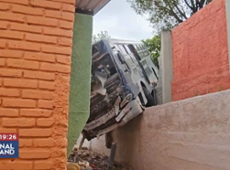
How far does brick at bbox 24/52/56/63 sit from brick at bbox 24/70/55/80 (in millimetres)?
87

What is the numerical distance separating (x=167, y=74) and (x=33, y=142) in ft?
20.1

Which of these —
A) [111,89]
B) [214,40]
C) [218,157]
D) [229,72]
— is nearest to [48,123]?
[218,157]

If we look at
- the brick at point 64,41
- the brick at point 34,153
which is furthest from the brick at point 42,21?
the brick at point 34,153

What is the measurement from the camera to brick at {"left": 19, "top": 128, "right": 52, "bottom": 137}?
6.36 ft

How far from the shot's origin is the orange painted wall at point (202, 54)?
5.65m

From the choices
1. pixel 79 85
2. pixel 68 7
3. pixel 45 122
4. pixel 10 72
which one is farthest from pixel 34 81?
pixel 79 85

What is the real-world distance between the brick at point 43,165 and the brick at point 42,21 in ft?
2.91

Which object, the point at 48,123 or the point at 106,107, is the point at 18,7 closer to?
the point at 48,123

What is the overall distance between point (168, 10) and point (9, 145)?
394 inches

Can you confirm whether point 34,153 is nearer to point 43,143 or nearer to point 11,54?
point 43,143

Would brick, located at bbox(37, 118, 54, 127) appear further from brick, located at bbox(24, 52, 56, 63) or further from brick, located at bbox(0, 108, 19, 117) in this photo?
brick, located at bbox(24, 52, 56, 63)

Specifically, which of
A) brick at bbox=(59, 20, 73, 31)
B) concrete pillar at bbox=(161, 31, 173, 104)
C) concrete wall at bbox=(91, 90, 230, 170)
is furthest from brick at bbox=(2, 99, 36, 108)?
concrete pillar at bbox=(161, 31, 173, 104)

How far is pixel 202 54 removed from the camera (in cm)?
632

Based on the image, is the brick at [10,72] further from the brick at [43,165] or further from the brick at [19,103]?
the brick at [43,165]
